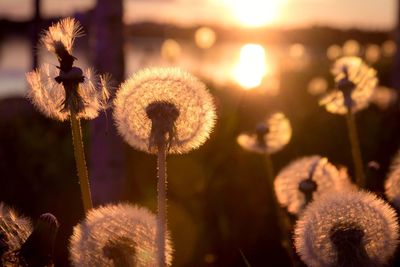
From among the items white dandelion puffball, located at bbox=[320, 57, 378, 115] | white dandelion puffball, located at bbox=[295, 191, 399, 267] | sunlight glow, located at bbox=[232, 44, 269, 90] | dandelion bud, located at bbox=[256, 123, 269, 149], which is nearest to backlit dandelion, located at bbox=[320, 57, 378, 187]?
white dandelion puffball, located at bbox=[320, 57, 378, 115]

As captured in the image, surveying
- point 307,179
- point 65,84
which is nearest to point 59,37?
point 65,84

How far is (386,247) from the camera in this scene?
2.16 metres

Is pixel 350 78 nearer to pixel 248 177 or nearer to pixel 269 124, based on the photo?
pixel 269 124

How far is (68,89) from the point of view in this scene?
7.02ft

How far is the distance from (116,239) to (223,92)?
9504 millimetres

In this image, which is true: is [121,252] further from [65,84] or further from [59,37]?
[59,37]

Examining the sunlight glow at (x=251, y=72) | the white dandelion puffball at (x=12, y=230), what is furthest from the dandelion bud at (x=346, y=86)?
the sunlight glow at (x=251, y=72)

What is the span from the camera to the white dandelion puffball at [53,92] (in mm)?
2260

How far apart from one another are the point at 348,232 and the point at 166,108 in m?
0.59

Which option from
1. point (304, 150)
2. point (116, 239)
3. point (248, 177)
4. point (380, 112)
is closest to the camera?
point (116, 239)

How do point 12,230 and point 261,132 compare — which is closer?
point 12,230

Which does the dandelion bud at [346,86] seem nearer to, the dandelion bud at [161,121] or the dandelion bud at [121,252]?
the dandelion bud at [161,121]

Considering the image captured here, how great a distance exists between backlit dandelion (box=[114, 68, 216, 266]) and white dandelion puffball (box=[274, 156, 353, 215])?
2.21 ft

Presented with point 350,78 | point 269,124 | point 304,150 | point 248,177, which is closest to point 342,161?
point 304,150
